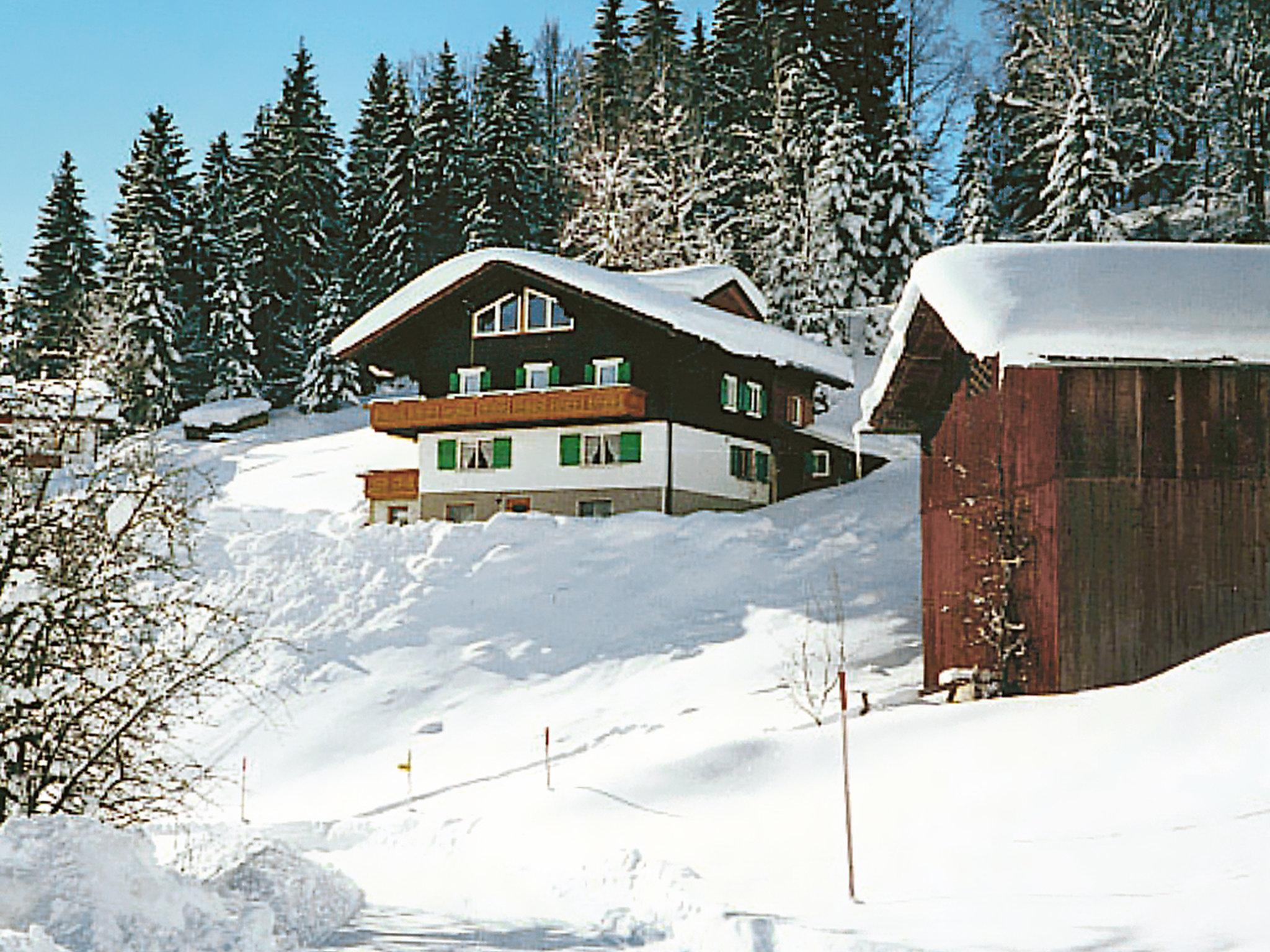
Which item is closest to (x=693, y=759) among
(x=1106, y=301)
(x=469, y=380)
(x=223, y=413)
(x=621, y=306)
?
(x=1106, y=301)

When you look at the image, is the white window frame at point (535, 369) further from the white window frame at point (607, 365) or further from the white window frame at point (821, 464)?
the white window frame at point (821, 464)

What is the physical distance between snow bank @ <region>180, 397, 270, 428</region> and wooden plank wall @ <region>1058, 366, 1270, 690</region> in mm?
44868

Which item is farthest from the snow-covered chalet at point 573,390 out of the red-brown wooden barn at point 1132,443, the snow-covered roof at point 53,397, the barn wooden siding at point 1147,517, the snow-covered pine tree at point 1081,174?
the snow-covered roof at point 53,397

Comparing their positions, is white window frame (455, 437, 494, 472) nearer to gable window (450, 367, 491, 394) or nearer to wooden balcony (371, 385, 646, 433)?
wooden balcony (371, 385, 646, 433)

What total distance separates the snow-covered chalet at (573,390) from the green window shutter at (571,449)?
4 centimetres

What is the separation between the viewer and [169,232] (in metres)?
64.2

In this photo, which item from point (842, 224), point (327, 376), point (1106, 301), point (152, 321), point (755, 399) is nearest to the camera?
point (1106, 301)

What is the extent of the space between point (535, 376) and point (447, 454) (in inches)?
131

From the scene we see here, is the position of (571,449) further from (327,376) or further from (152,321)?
(152,321)

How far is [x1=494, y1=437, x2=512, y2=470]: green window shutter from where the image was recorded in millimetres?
37719

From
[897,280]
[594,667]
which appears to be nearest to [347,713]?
[594,667]

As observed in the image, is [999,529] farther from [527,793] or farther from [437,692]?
[437,692]

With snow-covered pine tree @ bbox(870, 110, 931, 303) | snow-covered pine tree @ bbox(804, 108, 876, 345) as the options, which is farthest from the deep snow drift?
snow-covered pine tree @ bbox(870, 110, 931, 303)

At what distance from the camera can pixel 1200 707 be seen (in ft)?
38.2
